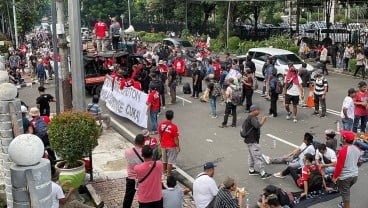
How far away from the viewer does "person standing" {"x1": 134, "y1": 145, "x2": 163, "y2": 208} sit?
292 inches

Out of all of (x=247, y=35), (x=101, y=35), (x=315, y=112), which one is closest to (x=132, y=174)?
(x=315, y=112)

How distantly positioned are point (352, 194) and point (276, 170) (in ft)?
6.53

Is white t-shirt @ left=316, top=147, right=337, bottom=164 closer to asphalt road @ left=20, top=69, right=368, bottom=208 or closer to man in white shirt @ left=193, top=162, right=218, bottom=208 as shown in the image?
asphalt road @ left=20, top=69, right=368, bottom=208

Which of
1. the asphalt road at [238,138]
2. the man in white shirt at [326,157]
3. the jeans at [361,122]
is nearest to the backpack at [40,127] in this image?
the asphalt road at [238,138]

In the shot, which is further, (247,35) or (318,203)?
(247,35)

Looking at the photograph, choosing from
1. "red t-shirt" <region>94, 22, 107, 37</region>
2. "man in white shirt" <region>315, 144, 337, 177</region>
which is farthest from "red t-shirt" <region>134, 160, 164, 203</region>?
"red t-shirt" <region>94, 22, 107, 37</region>

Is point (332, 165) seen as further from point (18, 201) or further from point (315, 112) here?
point (18, 201)

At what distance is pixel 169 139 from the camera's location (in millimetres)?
10484

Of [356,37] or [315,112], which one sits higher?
[356,37]

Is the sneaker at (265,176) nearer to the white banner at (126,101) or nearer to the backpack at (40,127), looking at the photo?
the backpack at (40,127)

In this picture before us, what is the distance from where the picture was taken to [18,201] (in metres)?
3.81

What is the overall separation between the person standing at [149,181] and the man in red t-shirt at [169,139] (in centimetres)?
289

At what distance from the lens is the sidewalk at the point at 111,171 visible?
9797mm

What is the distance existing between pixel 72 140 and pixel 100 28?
14.9m
